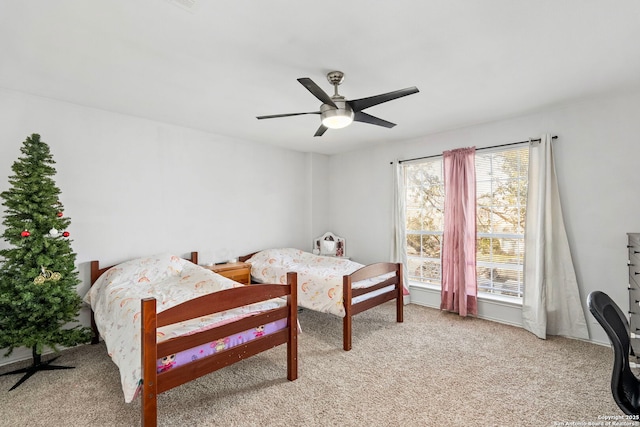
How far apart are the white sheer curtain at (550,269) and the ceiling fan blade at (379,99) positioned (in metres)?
2.12

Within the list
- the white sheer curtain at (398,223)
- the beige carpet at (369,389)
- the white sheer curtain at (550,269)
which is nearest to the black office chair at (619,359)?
the beige carpet at (369,389)

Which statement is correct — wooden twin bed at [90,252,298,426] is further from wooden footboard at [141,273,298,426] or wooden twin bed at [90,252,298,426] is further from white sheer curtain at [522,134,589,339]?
white sheer curtain at [522,134,589,339]

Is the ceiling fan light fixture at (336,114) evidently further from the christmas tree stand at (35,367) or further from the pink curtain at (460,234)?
the christmas tree stand at (35,367)

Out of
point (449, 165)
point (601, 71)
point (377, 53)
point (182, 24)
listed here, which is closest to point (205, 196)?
point (182, 24)

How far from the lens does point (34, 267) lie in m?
2.49

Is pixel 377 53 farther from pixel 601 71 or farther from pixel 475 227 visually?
pixel 475 227

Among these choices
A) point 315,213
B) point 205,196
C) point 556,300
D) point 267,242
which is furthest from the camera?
point 315,213

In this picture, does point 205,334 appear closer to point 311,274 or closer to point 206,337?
point 206,337

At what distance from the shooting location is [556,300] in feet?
10.8

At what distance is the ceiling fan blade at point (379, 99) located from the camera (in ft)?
7.02

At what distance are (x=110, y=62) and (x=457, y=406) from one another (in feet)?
11.7

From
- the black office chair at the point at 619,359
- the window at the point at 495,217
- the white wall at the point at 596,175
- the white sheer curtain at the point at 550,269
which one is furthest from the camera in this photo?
the window at the point at 495,217

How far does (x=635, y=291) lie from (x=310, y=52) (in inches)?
129

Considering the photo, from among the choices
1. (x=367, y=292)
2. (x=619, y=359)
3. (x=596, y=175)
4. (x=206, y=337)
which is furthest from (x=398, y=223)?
(x=206, y=337)
